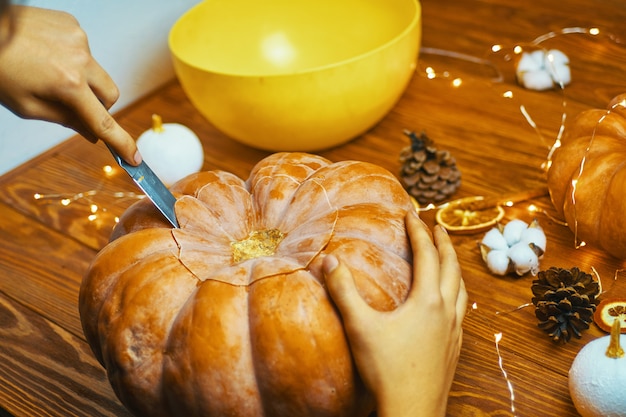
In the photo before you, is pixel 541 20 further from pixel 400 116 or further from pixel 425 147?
pixel 425 147

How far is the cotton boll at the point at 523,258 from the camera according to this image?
100cm

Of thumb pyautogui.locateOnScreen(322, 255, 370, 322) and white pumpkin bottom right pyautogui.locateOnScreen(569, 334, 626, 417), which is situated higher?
thumb pyautogui.locateOnScreen(322, 255, 370, 322)

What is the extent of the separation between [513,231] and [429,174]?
7.4 inches

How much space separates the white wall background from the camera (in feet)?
4.72

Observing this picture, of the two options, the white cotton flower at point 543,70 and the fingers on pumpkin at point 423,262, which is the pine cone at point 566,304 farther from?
the white cotton flower at point 543,70

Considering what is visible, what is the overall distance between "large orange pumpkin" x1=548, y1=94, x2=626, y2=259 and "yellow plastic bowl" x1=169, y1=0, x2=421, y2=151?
0.35 metres

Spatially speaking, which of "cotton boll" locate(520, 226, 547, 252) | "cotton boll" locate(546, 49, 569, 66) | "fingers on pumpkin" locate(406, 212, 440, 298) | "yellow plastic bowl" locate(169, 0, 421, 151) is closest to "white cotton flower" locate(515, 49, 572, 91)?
"cotton boll" locate(546, 49, 569, 66)

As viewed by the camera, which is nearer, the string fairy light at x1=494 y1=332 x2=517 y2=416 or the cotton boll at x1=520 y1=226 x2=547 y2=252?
the string fairy light at x1=494 y1=332 x2=517 y2=416

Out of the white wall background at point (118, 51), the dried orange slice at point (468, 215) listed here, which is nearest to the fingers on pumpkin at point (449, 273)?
the dried orange slice at point (468, 215)

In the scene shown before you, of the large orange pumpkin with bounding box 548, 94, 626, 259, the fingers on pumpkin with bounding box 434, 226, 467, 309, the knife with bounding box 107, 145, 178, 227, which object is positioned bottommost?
the large orange pumpkin with bounding box 548, 94, 626, 259

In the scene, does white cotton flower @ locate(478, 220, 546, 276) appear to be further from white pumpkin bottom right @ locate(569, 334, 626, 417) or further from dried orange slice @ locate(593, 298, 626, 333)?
white pumpkin bottom right @ locate(569, 334, 626, 417)

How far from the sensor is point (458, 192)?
3.96 feet

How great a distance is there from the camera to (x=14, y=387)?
954 mm

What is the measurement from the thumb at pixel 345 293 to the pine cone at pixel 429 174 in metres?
0.47
